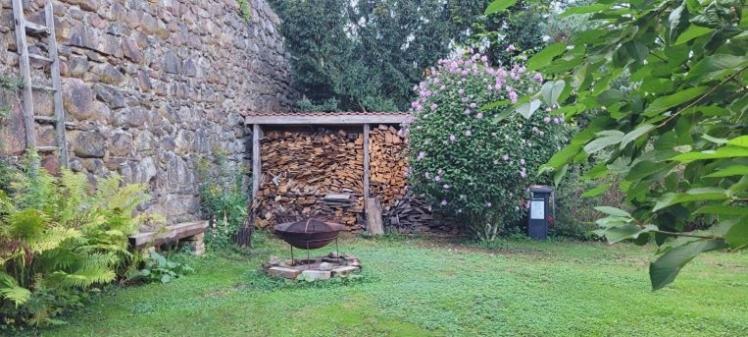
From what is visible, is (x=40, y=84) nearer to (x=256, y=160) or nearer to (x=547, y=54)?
(x=256, y=160)

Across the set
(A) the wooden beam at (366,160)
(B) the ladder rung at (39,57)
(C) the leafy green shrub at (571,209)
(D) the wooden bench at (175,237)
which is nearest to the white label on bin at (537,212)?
(C) the leafy green shrub at (571,209)

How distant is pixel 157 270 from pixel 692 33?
199 inches

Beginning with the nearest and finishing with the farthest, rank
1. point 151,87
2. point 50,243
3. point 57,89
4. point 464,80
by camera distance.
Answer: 1. point 50,243
2. point 57,89
3. point 151,87
4. point 464,80

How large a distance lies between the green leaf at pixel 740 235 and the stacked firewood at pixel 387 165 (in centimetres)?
784

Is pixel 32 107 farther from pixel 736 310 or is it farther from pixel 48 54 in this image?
pixel 736 310

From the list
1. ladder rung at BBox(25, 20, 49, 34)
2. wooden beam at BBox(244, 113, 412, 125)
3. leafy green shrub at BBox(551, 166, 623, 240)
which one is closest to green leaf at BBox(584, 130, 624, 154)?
ladder rung at BBox(25, 20, 49, 34)

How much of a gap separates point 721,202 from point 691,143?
0.15 meters

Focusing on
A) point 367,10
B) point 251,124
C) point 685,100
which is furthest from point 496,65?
point 685,100

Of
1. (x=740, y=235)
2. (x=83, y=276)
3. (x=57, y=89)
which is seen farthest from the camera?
(x=57, y=89)

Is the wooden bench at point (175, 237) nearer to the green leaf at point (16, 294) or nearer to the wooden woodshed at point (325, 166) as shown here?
the green leaf at point (16, 294)

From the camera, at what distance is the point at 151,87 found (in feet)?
20.1

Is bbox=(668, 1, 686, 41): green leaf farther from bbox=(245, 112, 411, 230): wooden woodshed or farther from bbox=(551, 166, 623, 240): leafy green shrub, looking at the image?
bbox=(551, 166, 623, 240): leafy green shrub

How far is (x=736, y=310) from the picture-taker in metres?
4.29

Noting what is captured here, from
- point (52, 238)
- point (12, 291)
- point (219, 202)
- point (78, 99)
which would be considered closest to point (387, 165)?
point (219, 202)
